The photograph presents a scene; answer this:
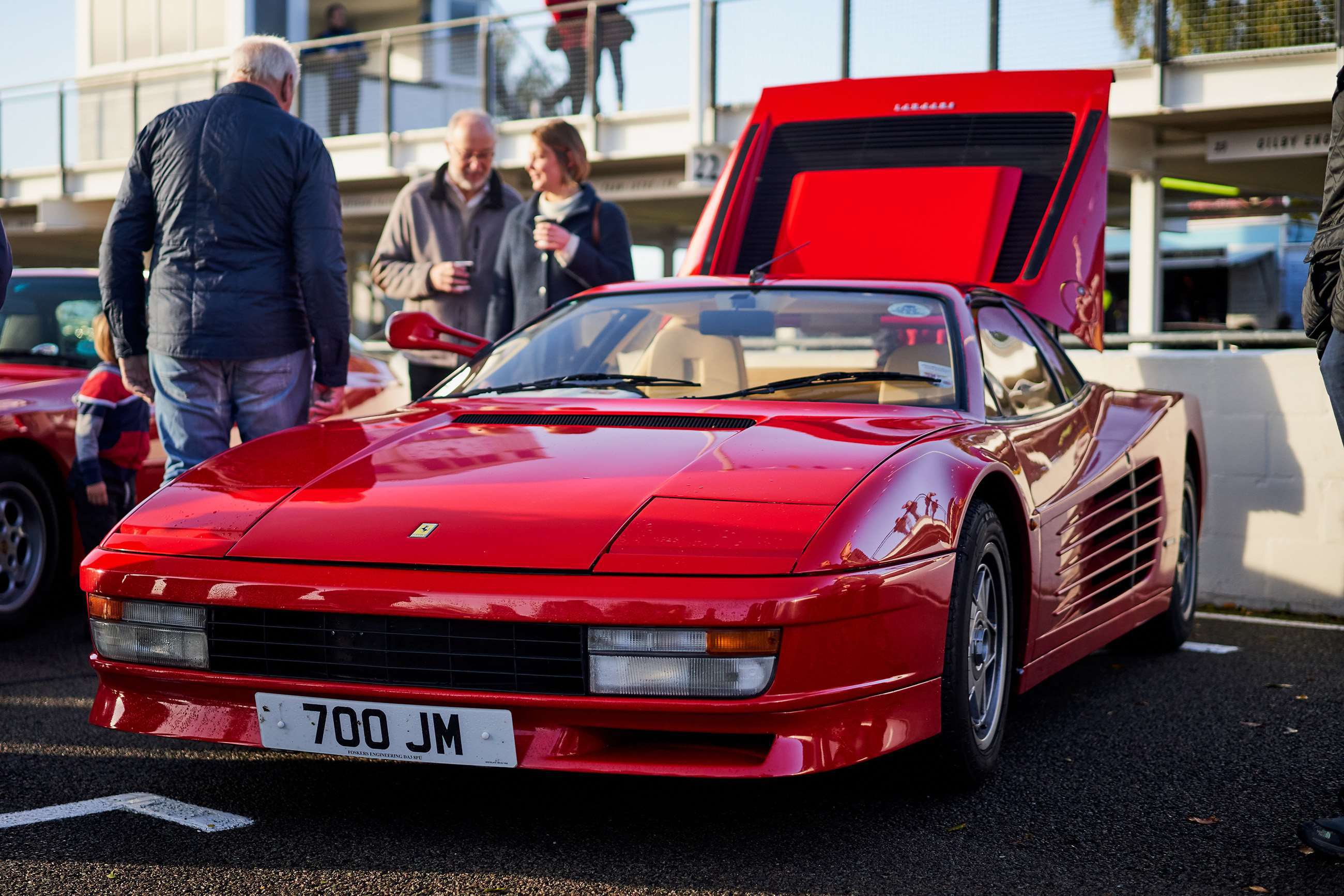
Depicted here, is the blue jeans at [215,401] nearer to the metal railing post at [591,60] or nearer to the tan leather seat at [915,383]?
the tan leather seat at [915,383]

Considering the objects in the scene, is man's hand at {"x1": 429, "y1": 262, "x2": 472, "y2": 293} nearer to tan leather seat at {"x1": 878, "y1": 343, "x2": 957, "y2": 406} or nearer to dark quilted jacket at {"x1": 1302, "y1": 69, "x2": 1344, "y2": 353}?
tan leather seat at {"x1": 878, "y1": 343, "x2": 957, "y2": 406}

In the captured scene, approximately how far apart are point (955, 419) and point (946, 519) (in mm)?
658

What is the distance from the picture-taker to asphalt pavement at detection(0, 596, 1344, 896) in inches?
113

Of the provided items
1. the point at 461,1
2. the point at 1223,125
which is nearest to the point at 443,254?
the point at 1223,125

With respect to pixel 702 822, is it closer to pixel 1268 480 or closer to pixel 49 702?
pixel 49 702

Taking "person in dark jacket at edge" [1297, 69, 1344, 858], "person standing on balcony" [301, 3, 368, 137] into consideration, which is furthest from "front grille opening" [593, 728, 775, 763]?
"person standing on balcony" [301, 3, 368, 137]

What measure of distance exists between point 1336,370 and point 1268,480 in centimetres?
349

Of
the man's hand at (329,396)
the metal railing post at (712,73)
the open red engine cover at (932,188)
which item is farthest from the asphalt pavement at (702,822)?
the metal railing post at (712,73)

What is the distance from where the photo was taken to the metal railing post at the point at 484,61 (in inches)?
671

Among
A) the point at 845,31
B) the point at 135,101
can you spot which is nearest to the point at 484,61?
the point at 845,31

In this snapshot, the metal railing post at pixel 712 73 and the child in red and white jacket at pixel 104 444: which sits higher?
the metal railing post at pixel 712 73

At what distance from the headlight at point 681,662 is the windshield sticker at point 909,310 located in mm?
1712

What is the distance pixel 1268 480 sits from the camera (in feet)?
21.3

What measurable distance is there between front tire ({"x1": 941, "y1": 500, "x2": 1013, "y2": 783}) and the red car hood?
287 mm
